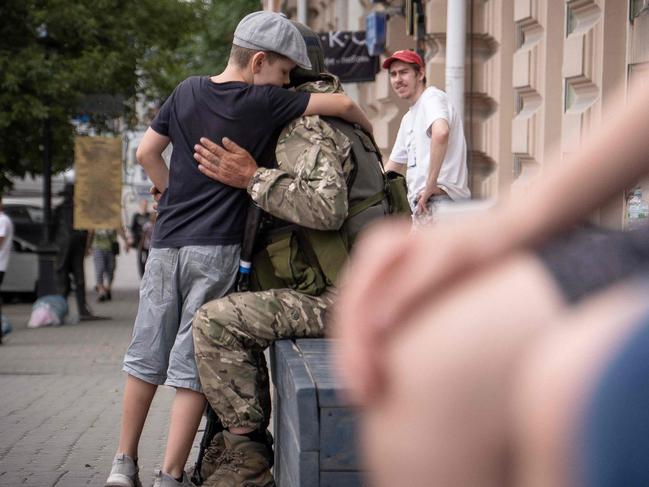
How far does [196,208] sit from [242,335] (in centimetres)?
62

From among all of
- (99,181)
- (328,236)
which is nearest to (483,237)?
(328,236)

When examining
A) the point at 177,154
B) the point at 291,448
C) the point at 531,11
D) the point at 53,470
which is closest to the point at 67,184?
the point at 531,11

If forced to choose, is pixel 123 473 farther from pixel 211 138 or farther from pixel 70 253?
pixel 70 253

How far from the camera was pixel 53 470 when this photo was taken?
6.13 metres

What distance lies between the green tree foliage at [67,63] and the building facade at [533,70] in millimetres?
8064

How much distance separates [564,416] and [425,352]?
5.7 inches

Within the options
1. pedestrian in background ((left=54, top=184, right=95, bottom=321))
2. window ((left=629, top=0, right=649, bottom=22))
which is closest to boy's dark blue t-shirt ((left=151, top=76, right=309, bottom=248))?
window ((left=629, top=0, right=649, bottom=22))

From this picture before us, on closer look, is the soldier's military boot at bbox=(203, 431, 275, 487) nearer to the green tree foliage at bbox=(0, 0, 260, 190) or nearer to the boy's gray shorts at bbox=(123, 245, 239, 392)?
the boy's gray shorts at bbox=(123, 245, 239, 392)

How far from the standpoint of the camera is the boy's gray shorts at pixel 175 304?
4754 mm

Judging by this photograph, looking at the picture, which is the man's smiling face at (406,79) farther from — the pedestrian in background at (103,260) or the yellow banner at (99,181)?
the pedestrian in background at (103,260)

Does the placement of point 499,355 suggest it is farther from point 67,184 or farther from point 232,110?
point 67,184

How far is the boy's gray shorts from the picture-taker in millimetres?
4754

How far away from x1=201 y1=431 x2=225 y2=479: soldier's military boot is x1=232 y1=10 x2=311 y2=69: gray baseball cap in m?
1.36

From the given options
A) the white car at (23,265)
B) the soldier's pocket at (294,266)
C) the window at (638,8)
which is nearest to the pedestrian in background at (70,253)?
the white car at (23,265)
